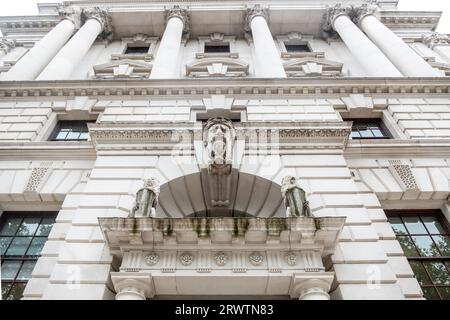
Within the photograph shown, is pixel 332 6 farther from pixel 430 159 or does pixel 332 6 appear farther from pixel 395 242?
pixel 395 242

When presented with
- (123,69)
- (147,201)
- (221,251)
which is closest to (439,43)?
(123,69)

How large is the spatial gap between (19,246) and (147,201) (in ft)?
15.1

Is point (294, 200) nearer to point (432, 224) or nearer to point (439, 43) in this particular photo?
point (432, 224)

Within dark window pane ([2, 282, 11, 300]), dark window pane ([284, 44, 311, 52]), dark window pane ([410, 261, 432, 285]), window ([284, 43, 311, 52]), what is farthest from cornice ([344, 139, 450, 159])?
dark window pane ([284, 44, 311, 52])

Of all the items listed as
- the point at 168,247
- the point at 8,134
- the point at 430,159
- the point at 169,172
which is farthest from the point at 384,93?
the point at 8,134

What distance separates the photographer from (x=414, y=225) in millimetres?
11289

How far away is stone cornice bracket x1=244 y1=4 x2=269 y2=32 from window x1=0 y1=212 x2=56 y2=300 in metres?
21.0

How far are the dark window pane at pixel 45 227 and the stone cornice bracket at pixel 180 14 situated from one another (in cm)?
1979

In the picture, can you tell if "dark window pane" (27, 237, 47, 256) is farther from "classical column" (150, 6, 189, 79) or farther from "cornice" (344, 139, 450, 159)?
"cornice" (344, 139, 450, 159)

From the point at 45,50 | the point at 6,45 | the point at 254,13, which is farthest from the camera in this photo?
the point at 254,13

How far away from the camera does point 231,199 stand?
11992 mm

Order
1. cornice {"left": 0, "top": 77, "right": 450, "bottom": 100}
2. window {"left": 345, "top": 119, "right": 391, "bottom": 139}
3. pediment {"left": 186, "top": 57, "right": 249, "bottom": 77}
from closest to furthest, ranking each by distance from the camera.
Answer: window {"left": 345, "top": 119, "right": 391, "bottom": 139} → cornice {"left": 0, "top": 77, "right": 450, "bottom": 100} → pediment {"left": 186, "top": 57, "right": 249, "bottom": 77}

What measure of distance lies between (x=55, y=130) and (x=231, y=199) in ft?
27.7

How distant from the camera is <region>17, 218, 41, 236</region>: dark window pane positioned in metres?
11.1
